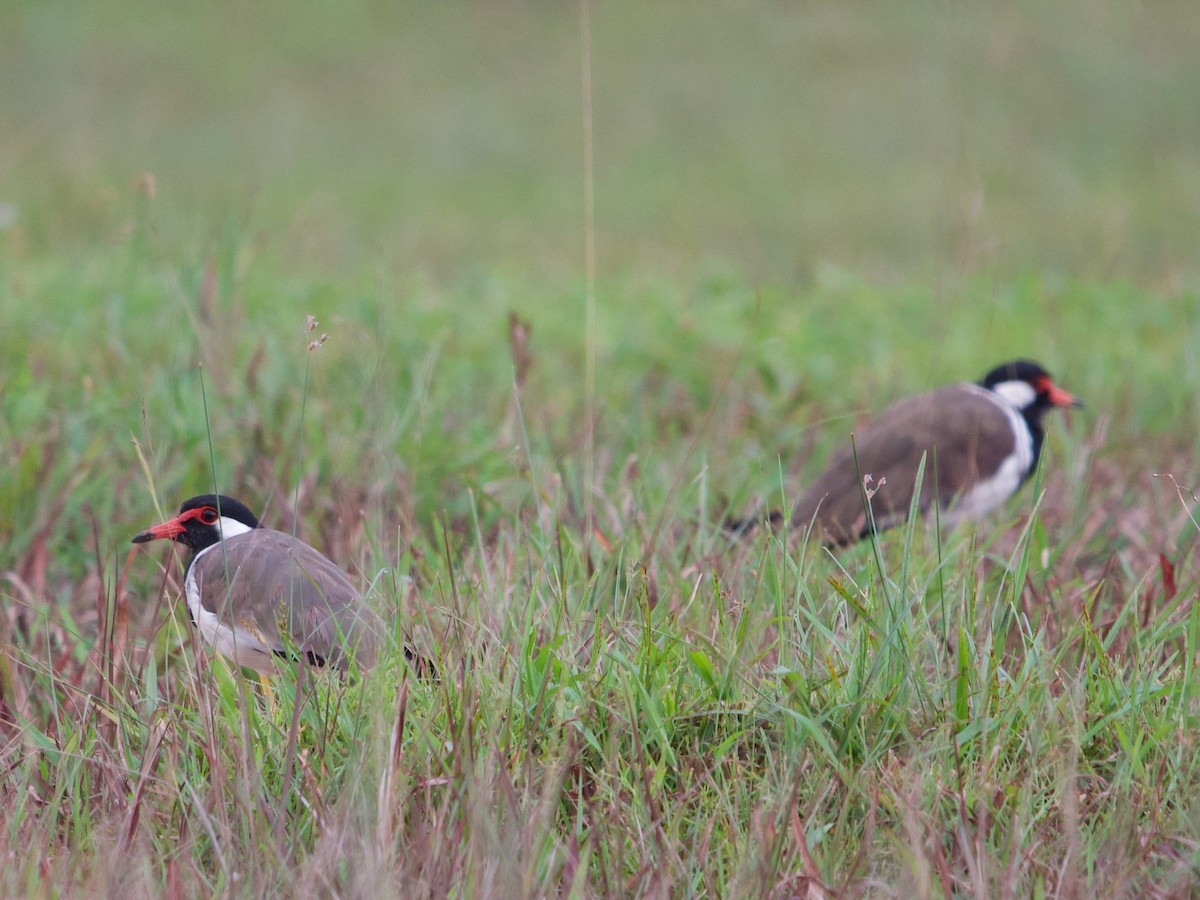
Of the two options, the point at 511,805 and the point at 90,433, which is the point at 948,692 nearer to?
the point at 511,805

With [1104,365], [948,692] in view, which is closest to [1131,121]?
[1104,365]

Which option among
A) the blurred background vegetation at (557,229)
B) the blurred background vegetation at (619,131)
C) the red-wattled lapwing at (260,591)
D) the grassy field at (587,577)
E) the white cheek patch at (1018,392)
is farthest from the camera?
the blurred background vegetation at (619,131)

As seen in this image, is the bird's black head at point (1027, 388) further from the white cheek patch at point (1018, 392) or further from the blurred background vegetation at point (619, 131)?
the blurred background vegetation at point (619, 131)

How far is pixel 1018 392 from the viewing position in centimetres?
563

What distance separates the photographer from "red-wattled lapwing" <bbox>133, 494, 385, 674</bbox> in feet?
10.3

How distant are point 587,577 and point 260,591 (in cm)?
76

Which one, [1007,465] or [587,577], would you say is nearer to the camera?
[587,577]

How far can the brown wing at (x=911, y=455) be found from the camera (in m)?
4.87

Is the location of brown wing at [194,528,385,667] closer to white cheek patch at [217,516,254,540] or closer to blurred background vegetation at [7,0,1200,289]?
white cheek patch at [217,516,254,540]

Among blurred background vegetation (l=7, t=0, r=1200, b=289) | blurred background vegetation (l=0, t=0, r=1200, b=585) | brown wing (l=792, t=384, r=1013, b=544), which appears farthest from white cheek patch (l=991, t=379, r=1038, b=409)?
blurred background vegetation (l=7, t=0, r=1200, b=289)

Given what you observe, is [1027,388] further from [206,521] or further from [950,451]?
[206,521]

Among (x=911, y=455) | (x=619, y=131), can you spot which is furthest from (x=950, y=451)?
(x=619, y=131)

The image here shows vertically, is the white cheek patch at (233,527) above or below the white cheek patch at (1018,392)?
above

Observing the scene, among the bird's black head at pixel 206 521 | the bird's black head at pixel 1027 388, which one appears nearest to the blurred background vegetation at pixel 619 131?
the bird's black head at pixel 1027 388
